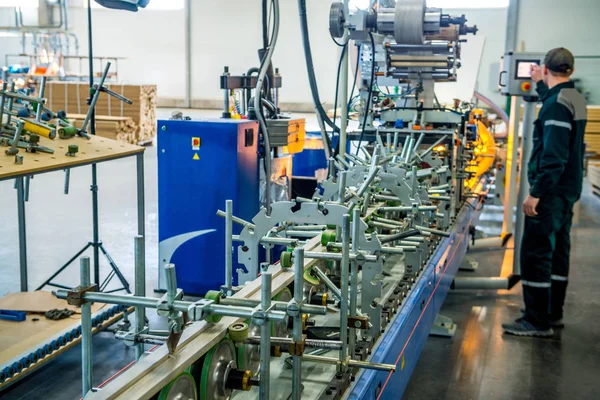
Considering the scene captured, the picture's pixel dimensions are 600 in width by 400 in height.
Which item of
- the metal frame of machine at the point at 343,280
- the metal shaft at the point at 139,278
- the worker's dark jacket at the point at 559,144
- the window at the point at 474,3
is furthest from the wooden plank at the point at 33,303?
the window at the point at 474,3

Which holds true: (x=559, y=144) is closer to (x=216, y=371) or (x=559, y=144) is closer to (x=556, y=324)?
(x=556, y=324)

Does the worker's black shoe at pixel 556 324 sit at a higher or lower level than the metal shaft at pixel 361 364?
lower

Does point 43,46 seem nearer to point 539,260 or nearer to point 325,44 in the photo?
point 325,44

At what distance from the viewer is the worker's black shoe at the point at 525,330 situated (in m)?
4.12

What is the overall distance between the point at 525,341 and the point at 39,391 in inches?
108

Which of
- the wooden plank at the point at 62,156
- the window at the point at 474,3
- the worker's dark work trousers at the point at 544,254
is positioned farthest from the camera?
the window at the point at 474,3

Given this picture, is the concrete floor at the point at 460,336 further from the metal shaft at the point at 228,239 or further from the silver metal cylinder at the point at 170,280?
the silver metal cylinder at the point at 170,280

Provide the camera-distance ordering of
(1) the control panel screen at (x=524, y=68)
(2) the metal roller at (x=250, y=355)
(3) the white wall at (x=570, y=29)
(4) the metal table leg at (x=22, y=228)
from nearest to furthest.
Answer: (2) the metal roller at (x=250, y=355) < (4) the metal table leg at (x=22, y=228) < (1) the control panel screen at (x=524, y=68) < (3) the white wall at (x=570, y=29)

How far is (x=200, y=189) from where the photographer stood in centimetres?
436

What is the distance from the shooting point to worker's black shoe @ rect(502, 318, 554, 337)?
13.5ft

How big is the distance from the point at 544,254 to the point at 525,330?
1.69 ft

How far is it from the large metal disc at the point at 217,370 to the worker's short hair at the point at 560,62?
113 inches

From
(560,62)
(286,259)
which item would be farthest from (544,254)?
(286,259)

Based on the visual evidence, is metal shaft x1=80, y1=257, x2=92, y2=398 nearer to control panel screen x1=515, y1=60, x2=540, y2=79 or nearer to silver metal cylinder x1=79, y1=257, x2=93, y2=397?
silver metal cylinder x1=79, y1=257, x2=93, y2=397
